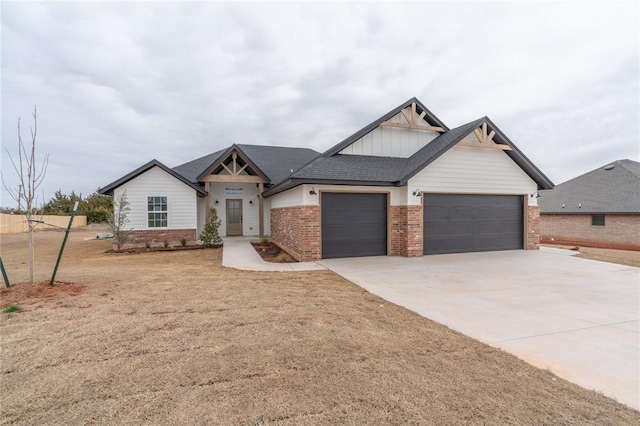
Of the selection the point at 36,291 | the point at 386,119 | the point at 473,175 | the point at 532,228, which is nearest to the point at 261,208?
the point at 386,119

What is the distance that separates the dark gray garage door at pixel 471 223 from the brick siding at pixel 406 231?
580 millimetres

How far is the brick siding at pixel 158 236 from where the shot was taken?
1423 cm

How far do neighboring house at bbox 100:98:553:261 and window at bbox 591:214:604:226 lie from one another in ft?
46.0

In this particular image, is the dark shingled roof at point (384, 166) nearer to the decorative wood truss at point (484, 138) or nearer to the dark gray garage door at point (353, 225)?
the decorative wood truss at point (484, 138)

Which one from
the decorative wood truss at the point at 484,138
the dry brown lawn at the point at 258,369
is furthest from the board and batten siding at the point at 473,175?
the dry brown lawn at the point at 258,369

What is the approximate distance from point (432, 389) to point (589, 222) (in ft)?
91.7

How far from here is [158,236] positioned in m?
14.6

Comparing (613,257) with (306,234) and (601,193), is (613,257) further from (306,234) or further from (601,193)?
(601,193)

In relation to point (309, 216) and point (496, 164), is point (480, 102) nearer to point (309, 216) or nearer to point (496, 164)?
point (496, 164)

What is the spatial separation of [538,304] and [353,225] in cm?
622

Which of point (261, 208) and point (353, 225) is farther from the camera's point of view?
point (261, 208)

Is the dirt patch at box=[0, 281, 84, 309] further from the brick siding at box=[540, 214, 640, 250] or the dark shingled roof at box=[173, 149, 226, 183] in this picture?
the brick siding at box=[540, 214, 640, 250]

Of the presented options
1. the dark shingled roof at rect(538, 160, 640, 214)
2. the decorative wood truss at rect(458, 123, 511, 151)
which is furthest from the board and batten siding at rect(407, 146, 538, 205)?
the dark shingled roof at rect(538, 160, 640, 214)

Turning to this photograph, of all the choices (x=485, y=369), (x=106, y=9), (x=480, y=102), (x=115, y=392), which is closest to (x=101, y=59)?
(x=106, y=9)
